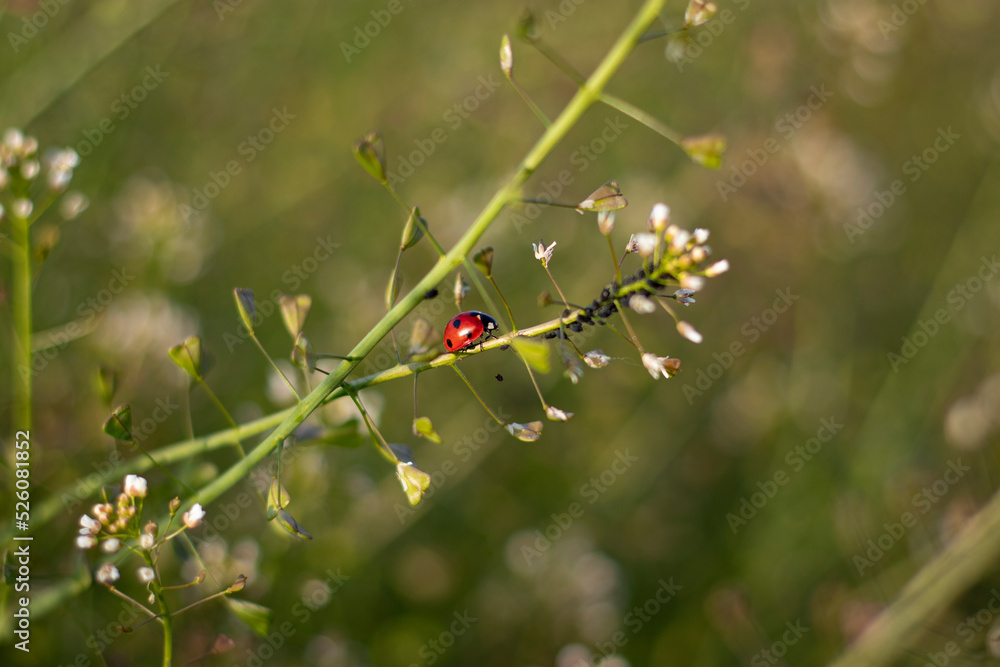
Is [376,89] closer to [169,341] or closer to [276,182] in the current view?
[276,182]

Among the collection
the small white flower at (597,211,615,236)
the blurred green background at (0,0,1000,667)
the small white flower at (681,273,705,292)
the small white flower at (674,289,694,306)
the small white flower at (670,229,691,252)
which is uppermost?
the small white flower at (670,229,691,252)

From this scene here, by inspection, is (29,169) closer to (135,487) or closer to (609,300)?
(135,487)

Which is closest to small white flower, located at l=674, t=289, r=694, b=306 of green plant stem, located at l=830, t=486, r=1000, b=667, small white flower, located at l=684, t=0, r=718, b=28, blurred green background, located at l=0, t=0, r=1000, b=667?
small white flower, located at l=684, t=0, r=718, b=28

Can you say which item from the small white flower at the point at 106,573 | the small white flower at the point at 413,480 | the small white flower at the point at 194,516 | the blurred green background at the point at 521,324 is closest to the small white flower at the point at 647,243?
the small white flower at the point at 413,480

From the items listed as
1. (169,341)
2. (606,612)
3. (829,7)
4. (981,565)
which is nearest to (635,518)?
(606,612)

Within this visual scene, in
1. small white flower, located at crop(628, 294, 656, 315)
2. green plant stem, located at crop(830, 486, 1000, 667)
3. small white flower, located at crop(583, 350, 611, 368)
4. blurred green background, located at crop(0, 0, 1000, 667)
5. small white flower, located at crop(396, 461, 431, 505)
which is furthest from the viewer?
blurred green background, located at crop(0, 0, 1000, 667)

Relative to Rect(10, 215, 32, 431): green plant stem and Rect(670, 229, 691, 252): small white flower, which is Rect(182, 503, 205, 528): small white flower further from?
Rect(670, 229, 691, 252): small white flower
